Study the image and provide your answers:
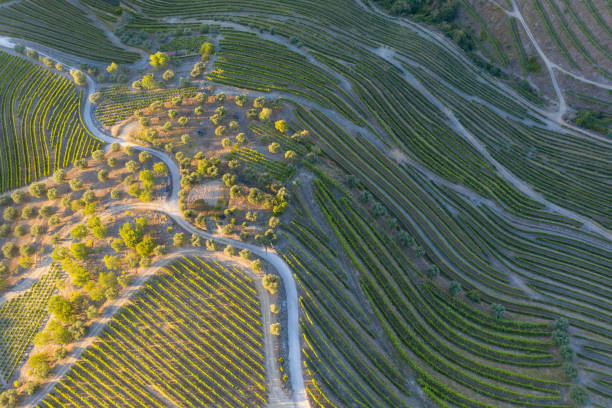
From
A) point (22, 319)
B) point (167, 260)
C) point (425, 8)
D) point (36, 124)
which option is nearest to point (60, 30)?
point (36, 124)

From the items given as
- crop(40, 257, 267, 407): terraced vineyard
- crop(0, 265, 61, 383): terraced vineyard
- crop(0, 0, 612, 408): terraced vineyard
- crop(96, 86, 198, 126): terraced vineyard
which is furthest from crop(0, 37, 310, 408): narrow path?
crop(96, 86, 198, 126): terraced vineyard

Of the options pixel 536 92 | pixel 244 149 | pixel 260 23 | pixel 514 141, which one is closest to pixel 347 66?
pixel 260 23

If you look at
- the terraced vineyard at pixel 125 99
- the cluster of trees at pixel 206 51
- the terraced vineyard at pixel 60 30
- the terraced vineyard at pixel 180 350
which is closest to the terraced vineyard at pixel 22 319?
the terraced vineyard at pixel 180 350

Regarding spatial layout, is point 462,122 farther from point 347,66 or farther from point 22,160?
point 22,160

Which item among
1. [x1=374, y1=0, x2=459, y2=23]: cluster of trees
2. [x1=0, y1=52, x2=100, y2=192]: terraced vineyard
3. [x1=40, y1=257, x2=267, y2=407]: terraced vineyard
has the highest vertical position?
[x1=374, y1=0, x2=459, y2=23]: cluster of trees

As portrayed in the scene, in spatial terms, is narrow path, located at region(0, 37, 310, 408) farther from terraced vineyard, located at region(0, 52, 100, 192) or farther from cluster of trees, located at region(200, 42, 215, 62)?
cluster of trees, located at region(200, 42, 215, 62)

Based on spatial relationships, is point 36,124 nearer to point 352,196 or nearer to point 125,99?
point 125,99
